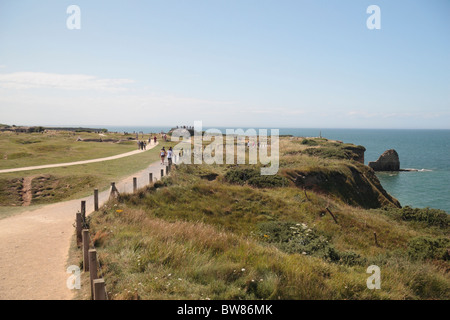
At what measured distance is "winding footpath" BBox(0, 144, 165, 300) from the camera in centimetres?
733

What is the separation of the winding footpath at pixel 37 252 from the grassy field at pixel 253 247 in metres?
1.24

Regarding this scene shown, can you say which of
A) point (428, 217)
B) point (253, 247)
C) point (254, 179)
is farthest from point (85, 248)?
point (428, 217)

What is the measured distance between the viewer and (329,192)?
2792cm

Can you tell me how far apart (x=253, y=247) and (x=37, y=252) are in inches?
295

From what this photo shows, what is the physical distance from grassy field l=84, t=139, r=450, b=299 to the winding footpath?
124 centimetres

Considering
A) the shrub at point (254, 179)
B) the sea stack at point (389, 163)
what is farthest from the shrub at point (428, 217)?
the sea stack at point (389, 163)

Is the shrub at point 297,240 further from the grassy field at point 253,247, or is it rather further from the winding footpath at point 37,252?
the winding footpath at point 37,252

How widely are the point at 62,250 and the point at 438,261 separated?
660 inches

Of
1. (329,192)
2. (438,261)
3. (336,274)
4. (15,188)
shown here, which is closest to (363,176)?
(329,192)

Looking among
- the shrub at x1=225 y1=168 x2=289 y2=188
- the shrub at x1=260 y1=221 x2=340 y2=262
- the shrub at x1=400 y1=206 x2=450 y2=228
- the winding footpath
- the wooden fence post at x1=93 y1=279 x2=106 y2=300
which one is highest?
the wooden fence post at x1=93 y1=279 x2=106 y2=300

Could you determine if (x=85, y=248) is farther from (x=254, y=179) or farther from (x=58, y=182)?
(x=254, y=179)

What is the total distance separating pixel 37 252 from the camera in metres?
9.85

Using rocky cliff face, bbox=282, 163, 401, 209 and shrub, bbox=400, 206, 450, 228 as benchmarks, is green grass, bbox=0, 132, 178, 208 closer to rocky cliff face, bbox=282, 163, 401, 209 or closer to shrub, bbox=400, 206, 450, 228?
rocky cliff face, bbox=282, 163, 401, 209

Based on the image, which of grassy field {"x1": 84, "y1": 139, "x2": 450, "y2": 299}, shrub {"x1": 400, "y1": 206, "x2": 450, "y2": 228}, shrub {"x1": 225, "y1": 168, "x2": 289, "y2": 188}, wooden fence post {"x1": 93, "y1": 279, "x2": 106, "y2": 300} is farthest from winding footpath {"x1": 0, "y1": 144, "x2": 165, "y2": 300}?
shrub {"x1": 400, "y1": 206, "x2": 450, "y2": 228}
